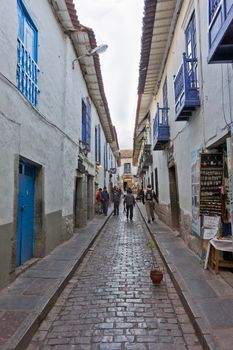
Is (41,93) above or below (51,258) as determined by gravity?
above

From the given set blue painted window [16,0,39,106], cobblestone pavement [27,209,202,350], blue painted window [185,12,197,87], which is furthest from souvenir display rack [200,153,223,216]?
blue painted window [16,0,39,106]

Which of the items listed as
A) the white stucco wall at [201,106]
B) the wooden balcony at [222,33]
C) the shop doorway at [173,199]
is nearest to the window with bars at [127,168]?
the shop doorway at [173,199]

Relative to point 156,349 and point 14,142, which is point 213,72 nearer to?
point 14,142

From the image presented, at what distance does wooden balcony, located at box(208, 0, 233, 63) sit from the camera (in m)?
3.52

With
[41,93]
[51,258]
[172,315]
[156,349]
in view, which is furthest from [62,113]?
[156,349]

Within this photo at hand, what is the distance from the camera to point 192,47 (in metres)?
7.15

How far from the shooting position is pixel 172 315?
162 inches

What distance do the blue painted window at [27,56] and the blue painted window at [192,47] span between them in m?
3.33

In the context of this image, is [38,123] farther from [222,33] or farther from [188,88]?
[222,33]

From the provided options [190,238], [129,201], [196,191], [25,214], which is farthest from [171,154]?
[129,201]

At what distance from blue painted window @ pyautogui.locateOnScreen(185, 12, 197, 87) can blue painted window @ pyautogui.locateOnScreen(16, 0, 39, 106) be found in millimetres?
3327

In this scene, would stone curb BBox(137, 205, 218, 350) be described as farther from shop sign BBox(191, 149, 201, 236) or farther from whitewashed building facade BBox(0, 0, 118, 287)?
whitewashed building facade BBox(0, 0, 118, 287)

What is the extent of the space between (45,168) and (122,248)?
3.25m

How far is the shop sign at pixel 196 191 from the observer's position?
6403mm
